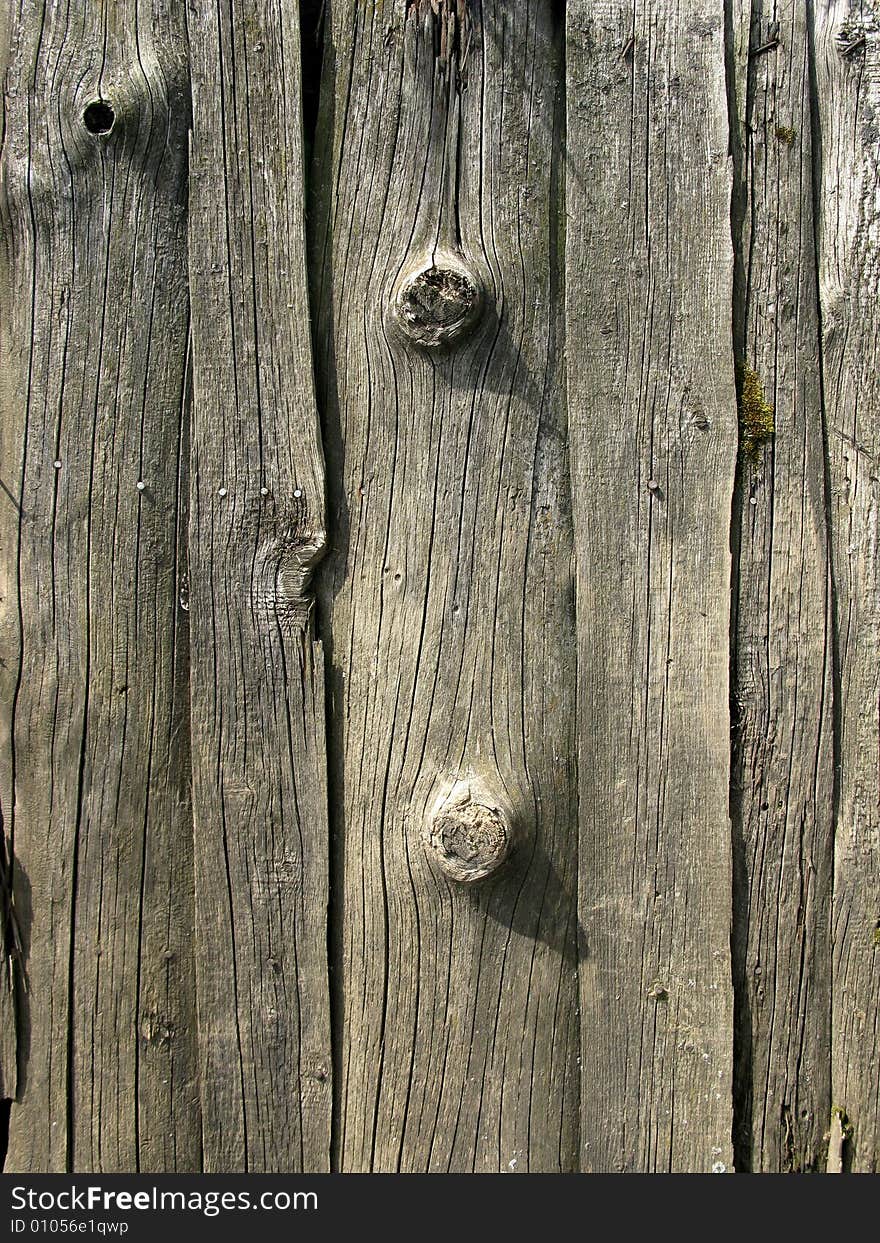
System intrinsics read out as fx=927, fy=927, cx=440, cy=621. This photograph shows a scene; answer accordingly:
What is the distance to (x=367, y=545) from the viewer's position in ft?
5.96

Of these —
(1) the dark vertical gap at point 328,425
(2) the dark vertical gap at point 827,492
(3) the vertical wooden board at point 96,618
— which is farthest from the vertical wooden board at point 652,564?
(3) the vertical wooden board at point 96,618

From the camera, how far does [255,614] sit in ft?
5.93

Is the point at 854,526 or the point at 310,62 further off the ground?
the point at 310,62

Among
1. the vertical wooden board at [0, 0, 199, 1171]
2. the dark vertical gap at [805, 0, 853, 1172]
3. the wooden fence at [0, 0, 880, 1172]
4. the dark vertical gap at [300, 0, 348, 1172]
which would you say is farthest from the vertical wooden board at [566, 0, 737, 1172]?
the vertical wooden board at [0, 0, 199, 1171]

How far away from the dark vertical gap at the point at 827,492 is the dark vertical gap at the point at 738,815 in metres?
0.14

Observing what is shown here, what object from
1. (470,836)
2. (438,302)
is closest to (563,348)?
(438,302)

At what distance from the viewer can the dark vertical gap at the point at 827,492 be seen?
5.82 feet

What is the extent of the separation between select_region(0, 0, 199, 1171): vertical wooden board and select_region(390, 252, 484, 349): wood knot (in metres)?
0.45

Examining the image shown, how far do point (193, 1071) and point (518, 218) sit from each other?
1.80 m

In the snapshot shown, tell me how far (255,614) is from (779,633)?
40.2 inches

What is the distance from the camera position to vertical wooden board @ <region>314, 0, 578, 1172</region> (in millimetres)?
1779

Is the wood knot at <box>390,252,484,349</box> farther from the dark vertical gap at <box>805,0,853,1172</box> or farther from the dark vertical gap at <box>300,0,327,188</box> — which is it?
the dark vertical gap at <box>805,0,853,1172</box>

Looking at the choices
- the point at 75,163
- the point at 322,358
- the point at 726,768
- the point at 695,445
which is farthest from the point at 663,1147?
the point at 75,163

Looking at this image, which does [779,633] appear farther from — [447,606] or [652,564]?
[447,606]
